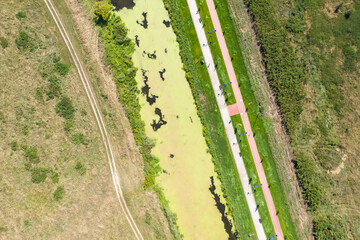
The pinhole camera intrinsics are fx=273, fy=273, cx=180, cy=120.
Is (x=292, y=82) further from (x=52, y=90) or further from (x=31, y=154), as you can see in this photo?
(x=31, y=154)

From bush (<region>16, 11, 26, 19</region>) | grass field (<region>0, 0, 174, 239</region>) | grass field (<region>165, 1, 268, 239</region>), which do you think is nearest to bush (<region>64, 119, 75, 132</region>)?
grass field (<region>0, 0, 174, 239</region>)

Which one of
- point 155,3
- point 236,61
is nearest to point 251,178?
point 236,61

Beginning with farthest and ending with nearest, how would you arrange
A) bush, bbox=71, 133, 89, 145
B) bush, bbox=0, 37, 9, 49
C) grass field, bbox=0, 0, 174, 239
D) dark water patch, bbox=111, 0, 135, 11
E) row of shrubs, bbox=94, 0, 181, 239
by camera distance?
dark water patch, bbox=111, 0, 135, 11
row of shrubs, bbox=94, 0, 181, 239
bush, bbox=71, 133, 89, 145
grass field, bbox=0, 0, 174, 239
bush, bbox=0, 37, 9, 49

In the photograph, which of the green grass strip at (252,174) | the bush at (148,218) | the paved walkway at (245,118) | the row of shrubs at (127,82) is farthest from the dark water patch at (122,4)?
the bush at (148,218)

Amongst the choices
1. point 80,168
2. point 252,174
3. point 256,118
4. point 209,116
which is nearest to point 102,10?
point 209,116

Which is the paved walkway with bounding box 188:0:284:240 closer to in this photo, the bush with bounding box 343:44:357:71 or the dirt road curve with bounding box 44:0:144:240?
the bush with bounding box 343:44:357:71

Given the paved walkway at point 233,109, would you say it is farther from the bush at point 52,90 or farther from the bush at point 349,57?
the bush at point 52,90

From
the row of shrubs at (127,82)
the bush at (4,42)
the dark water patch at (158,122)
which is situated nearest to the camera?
the bush at (4,42)
